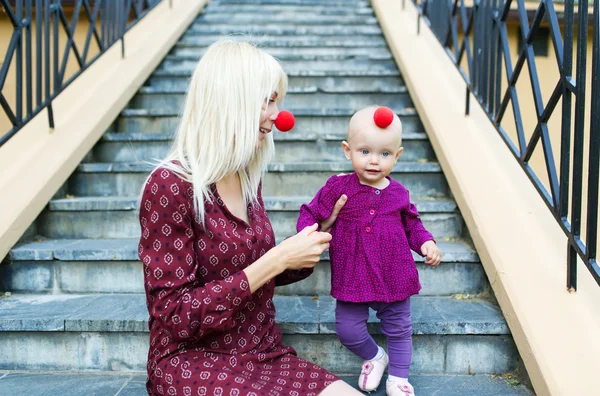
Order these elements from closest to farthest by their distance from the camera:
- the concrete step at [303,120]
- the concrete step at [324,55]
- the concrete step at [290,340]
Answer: the concrete step at [290,340], the concrete step at [303,120], the concrete step at [324,55]

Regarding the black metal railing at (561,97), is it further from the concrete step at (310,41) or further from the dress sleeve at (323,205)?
the concrete step at (310,41)

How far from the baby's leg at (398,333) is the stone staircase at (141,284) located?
12 centimetres

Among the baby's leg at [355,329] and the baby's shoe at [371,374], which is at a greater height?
the baby's leg at [355,329]

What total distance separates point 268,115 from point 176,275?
518 millimetres

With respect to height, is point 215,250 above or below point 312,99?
below

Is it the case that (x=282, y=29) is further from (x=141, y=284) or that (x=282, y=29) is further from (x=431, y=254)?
(x=431, y=254)

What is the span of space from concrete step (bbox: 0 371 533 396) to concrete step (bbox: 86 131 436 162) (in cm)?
148

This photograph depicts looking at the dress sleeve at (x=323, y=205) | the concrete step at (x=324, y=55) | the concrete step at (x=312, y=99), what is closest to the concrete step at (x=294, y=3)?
the concrete step at (x=324, y=55)

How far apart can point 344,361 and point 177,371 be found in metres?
0.74

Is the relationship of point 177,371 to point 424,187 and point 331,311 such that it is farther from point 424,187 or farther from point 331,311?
point 424,187

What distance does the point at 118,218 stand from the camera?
2.50 m

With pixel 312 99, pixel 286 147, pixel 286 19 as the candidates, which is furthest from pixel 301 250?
pixel 286 19

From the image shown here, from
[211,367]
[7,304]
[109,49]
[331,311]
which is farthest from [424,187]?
[109,49]

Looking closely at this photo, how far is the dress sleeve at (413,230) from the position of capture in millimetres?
1729
